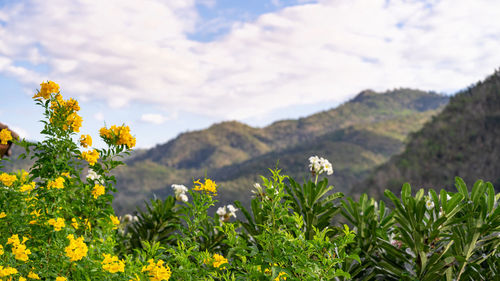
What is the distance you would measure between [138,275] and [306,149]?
135m

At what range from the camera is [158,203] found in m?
4.71

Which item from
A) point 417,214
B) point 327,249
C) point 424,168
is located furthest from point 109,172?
point 424,168

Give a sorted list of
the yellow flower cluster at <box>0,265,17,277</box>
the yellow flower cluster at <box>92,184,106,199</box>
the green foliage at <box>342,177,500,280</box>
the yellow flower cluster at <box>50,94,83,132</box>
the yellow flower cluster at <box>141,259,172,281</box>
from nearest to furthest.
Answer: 1. the yellow flower cluster at <box>0,265,17,277</box>
2. the yellow flower cluster at <box>141,259,172,281</box>
3. the green foliage at <box>342,177,500,280</box>
4. the yellow flower cluster at <box>92,184,106,199</box>
5. the yellow flower cluster at <box>50,94,83,132</box>

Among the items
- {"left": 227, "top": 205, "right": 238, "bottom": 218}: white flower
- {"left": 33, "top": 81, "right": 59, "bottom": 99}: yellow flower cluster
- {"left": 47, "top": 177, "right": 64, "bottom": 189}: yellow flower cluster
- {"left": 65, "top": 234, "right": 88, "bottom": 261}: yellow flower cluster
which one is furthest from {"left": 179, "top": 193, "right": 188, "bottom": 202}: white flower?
{"left": 65, "top": 234, "right": 88, "bottom": 261}: yellow flower cluster

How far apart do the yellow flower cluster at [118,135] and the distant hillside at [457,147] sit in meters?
38.4

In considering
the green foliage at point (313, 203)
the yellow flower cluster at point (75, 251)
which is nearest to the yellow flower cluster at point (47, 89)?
the yellow flower cluster at point (75, 251)

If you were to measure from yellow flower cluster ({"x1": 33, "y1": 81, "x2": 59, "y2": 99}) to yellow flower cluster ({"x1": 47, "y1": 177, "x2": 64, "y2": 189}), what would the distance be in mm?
785

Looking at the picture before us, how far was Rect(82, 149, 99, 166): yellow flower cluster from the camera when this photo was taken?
3.23 meters

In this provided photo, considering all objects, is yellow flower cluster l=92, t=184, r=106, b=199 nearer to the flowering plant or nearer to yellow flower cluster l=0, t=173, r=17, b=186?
the flowering plant

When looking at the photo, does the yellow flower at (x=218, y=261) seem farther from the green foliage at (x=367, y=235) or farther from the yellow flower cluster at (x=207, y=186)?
the green foliage at (x=367, y=235)

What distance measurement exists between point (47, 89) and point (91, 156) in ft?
2.31

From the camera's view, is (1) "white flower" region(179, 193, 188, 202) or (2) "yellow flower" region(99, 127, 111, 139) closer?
(2) "yellow flower" region(99, 127, 111, 139)

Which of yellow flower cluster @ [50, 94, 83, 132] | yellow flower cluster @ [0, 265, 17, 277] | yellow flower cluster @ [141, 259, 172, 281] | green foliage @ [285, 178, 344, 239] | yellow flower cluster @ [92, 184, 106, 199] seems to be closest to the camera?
yellow flower cluster @ [0, 265, 17, 277]

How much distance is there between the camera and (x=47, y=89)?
11.1 ft
